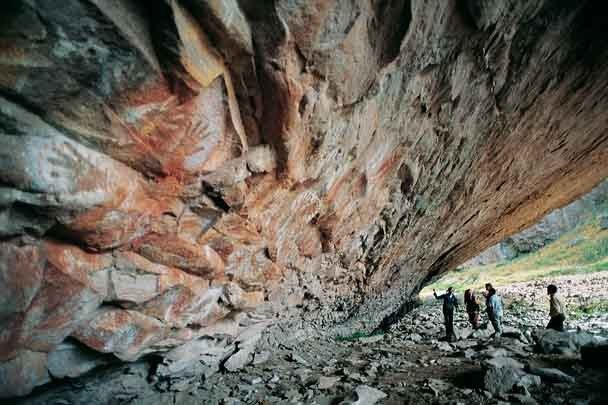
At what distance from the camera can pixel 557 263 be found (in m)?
25.4

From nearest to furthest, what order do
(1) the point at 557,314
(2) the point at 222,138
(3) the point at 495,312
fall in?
(2) the point at 222,138 → (1) the point at 557,314 → (3) the point at 495,312

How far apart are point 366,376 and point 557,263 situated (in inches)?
1102

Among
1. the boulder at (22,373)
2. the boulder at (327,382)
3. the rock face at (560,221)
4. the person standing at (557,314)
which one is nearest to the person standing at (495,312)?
the person standing at (557,314)

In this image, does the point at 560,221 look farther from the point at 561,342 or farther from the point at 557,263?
the point at 561,342

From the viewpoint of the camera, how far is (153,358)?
4770 millimetres

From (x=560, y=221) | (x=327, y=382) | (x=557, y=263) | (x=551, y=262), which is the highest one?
(x=560, y=221)

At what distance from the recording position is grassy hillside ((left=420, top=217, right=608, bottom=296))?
22.7m

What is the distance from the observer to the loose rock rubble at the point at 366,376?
4.13 m

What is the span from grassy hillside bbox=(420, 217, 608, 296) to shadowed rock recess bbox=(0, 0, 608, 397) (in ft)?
67.1

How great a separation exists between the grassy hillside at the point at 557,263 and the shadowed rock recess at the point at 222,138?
67.1 feet

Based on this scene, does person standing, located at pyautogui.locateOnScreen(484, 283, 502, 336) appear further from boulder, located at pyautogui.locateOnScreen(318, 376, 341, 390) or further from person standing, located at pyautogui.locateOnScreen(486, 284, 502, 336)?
boulder, located at pyautogui.locateOnScreen(318, 376, 341, 390)

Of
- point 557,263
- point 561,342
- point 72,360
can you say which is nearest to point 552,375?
point 561,342

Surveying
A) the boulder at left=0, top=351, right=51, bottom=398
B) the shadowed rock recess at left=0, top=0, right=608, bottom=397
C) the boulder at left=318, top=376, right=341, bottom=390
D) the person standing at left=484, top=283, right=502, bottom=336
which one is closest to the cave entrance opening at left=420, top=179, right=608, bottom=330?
the person standing at left=484, top=283, right=502, bottom=336

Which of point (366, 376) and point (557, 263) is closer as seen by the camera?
point (366, 376)
